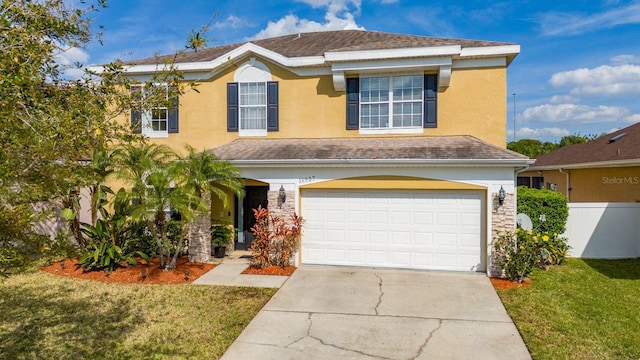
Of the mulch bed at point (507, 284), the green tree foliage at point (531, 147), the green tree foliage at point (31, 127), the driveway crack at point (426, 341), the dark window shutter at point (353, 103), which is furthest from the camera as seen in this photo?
the green tree foliage at point (531, 147)

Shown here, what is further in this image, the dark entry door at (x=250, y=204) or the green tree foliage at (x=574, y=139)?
the green tree foliage at (x=574, y=139)

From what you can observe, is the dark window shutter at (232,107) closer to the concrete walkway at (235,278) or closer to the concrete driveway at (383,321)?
the concrete walkway at (235,278)

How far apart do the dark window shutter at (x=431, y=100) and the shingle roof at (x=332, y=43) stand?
45.7 inches

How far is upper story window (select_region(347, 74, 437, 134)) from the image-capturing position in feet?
42.2

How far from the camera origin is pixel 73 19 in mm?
4844

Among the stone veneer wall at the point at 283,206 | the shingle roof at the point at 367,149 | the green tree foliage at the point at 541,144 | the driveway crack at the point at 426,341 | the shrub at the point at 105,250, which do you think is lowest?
the driveway crack at the point at 426,341

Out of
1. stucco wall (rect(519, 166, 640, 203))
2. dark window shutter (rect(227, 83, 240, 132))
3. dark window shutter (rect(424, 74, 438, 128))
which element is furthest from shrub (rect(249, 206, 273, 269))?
stucco wall (rect(519, 166, 640, 203))

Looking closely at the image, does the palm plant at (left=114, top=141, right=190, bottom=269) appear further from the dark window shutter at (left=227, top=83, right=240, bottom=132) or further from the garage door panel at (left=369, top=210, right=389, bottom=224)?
the garage door panel at (left=369, top=210, right=389, bottom=224)

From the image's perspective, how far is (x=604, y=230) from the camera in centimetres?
1217

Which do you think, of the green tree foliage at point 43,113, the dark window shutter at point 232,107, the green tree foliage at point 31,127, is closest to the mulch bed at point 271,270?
the dark window shutter at point 232,107

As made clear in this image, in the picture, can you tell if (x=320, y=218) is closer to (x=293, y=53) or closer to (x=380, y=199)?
(x=380, y=199)

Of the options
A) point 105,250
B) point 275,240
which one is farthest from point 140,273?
point 275,240

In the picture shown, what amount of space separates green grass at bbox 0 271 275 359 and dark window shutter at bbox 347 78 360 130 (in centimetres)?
691

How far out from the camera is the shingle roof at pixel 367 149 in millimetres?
10609
